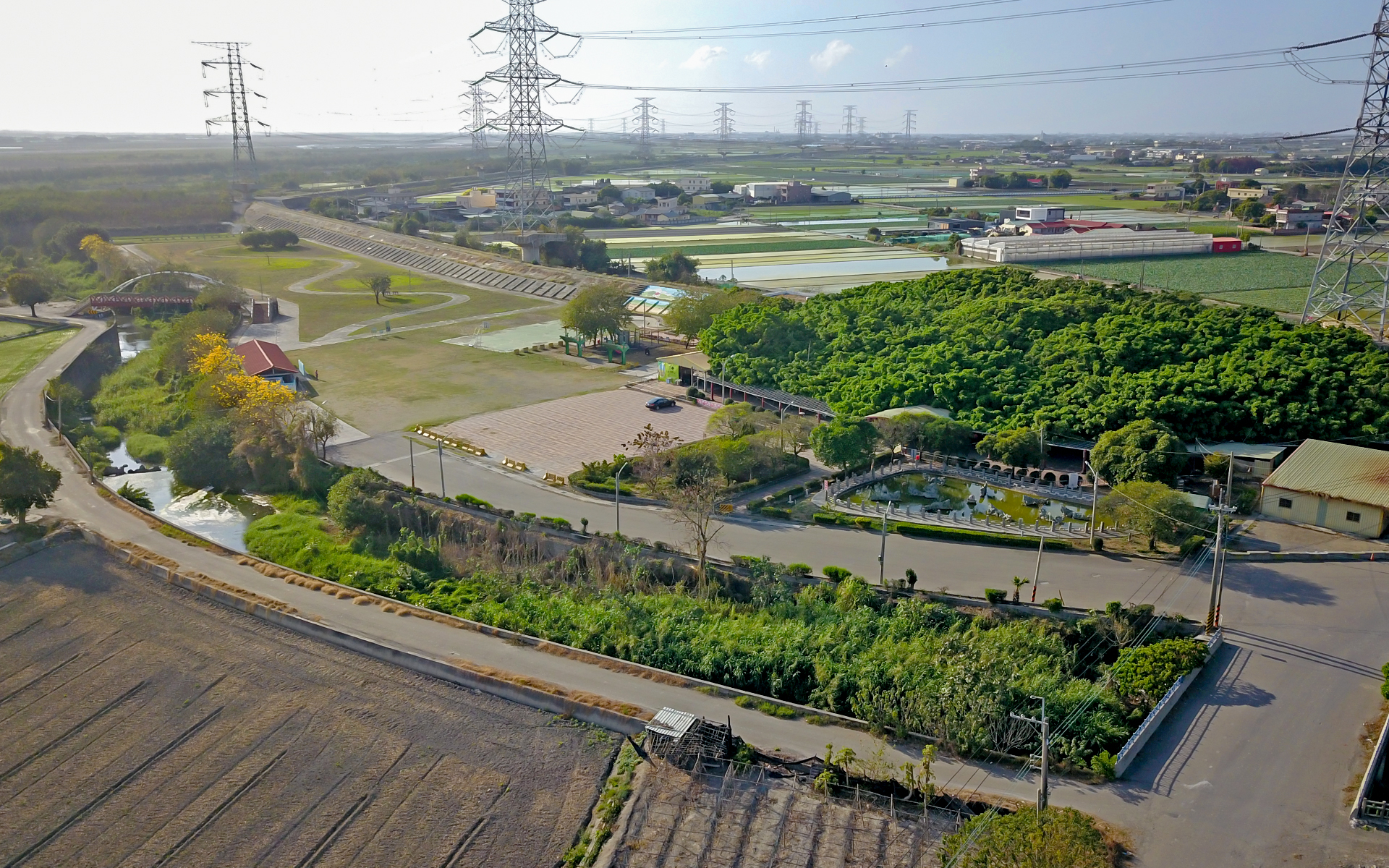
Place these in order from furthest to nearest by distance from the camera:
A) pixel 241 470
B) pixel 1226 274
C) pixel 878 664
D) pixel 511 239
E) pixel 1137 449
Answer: pixel 511 239, pixel 1226 274, pixel 241 470, pixel 1137 449, pixel 878 664

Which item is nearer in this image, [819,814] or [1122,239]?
[819,814]

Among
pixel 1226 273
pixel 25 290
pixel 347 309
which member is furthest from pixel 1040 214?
pixel 25 290

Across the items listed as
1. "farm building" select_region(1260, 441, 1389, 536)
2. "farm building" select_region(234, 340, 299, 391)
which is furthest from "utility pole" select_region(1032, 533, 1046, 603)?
"farm building" select_region(234, 340, 299, 391)

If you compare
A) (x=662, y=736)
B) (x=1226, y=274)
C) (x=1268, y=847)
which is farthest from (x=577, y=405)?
(x=1226, y=274)

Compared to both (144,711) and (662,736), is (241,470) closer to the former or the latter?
(144,711)

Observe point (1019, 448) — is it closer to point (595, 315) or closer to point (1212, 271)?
point (595, 315)

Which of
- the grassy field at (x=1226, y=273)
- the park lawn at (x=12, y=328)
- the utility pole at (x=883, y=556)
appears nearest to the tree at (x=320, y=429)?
the utility pole at (x=883, y=556)

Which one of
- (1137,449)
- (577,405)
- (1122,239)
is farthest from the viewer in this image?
(1122,239)
